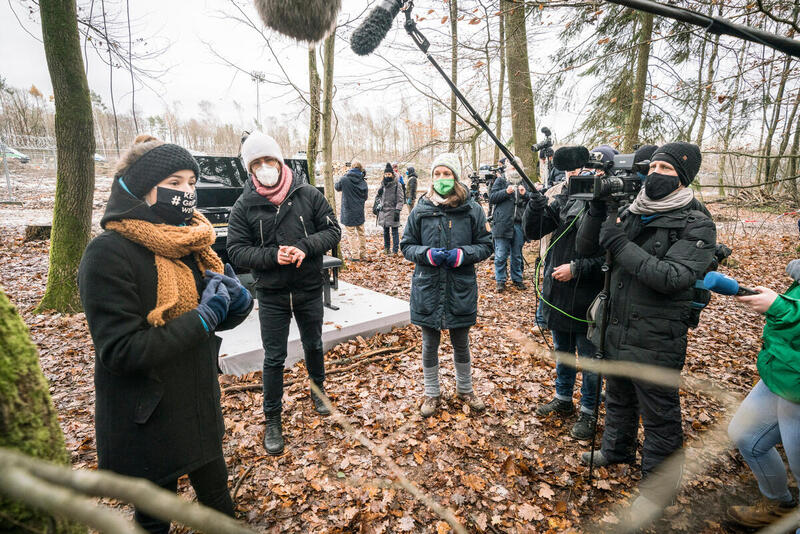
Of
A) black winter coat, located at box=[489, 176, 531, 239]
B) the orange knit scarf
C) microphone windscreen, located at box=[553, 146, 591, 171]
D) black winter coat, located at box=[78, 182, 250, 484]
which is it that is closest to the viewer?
black winter coat, located at box=[78, 182, 250, 484]

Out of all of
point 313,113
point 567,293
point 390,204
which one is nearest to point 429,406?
point 567,293

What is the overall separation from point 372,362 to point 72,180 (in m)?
5.24

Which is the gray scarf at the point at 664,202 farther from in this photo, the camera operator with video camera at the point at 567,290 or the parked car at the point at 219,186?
the parked car at the point at 219,186

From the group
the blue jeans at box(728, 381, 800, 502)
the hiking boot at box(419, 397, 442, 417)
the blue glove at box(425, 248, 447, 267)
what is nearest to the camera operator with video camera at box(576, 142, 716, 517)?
the blue jeans at box(728, 381, 800, 502)

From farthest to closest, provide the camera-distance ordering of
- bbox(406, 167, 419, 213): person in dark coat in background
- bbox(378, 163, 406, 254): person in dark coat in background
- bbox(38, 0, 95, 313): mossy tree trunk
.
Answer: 1. bbox(406, 167, 419, 213): person in dark coat in background
2. bbox(378, 163, 406, 254): person in dark coat in background
3. bbox(38, 0, 95, 313): mossy tree trunk

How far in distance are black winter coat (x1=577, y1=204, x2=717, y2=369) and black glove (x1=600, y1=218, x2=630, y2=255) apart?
0.14 ft

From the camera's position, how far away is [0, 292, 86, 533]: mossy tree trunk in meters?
0.83

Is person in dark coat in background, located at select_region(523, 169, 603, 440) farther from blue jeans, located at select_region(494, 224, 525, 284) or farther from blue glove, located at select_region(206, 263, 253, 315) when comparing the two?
blue jeans, located at select_region(494, 224, 525, 284)

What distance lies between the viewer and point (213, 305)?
6.37 feet

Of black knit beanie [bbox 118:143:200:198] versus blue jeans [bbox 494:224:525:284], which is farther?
blue jeans [bbox 494:224:525:284]

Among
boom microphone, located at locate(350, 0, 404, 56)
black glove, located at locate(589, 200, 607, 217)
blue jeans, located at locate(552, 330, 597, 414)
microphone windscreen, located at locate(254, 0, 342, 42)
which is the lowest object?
blue jeans, located at locate(552, 330, 597, 414)

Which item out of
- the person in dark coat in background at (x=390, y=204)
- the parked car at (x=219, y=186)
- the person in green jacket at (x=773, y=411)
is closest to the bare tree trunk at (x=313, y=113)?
the parked car at (x=219, y=186)

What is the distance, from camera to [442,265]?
3.44 m

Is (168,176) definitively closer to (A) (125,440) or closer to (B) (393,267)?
(A) (125,440)
